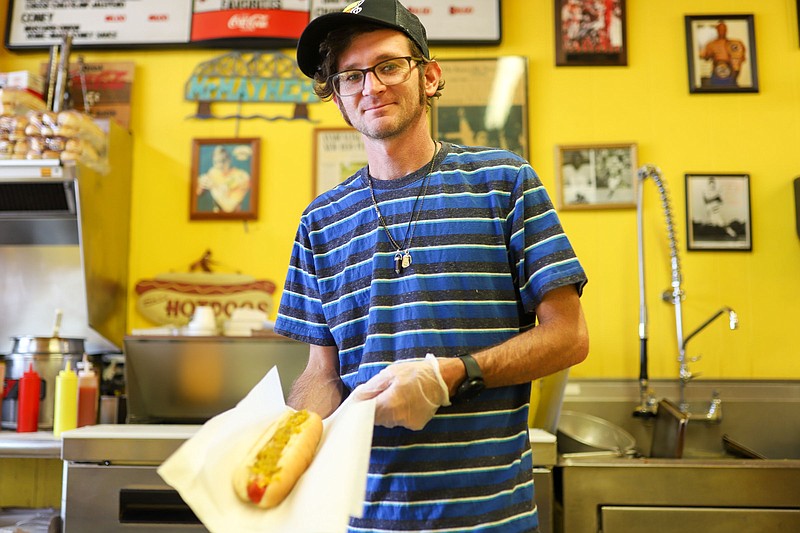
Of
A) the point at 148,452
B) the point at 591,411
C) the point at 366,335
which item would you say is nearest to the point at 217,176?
the point at 148,452

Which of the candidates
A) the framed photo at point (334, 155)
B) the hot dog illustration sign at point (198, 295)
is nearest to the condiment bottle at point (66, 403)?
the hot dog illustration sign at point (198, 295)

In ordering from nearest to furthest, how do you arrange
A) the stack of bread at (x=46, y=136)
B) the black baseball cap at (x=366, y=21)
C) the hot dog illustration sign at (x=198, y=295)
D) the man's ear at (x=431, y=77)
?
1. the black baseball cap at (x=366, y=21)
2. the man's ear at (x=431, y=77)
3. the stack of bread at (x=46, y=136)
4. the hot dog illustration sign at (x=198, y=295)

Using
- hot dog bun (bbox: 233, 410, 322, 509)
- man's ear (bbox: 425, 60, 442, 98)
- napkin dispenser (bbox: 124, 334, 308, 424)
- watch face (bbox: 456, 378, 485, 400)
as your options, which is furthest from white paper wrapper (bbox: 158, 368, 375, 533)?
napkin dispenser (bbox: 124, 334, 308, 424)

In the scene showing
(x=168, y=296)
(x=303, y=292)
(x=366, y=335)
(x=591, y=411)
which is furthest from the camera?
(x=168, y=296)

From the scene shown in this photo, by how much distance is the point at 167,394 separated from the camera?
253 centimetres

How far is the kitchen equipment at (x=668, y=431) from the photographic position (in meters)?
2.30

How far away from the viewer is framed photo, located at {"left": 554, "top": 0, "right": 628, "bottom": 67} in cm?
295

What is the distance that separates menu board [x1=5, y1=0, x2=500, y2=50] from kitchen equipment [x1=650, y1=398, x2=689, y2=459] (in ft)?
5.11

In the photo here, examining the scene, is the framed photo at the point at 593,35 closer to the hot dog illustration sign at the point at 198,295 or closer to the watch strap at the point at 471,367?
the hot dog illustration sign at the point at 198,295

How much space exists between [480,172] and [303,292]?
41cm

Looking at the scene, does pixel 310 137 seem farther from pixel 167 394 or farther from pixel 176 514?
pixel 176 514

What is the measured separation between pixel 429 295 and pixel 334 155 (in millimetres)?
1898

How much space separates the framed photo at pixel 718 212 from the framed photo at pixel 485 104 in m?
0.67

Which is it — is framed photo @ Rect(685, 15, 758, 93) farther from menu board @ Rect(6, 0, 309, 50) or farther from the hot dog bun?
the hot dog bun
